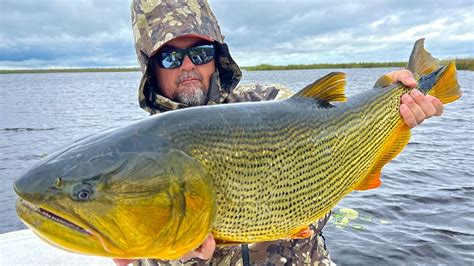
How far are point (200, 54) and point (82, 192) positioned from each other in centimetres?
263

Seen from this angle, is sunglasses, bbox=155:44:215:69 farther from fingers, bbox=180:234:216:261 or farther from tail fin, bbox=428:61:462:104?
fingers, bbox=180:234:216:261

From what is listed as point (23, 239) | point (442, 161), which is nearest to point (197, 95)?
point (23, 239)

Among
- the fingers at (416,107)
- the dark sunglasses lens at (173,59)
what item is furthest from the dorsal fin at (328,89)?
the dark sunglasses lens at (173,59)

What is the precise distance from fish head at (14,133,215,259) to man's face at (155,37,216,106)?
214cm

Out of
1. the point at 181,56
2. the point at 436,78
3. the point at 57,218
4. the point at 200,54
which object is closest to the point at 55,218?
the point at 57,218

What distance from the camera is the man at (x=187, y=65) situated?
4.13 m

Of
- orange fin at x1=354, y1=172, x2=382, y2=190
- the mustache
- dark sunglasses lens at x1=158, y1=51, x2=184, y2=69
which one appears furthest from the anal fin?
dark sunglasses lens at x1=158, y1=51, x2=184, y2=69

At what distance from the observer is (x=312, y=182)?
2619 mm

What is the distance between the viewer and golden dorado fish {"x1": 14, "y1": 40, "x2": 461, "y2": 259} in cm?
193

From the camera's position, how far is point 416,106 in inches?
132

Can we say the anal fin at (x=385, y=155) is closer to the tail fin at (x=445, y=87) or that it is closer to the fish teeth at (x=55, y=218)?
the tail fin at (x=445, y=87)

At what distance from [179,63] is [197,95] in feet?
1.20

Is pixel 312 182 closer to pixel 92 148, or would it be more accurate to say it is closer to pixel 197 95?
pixel 92 148

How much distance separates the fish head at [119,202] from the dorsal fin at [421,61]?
2.31 meters
